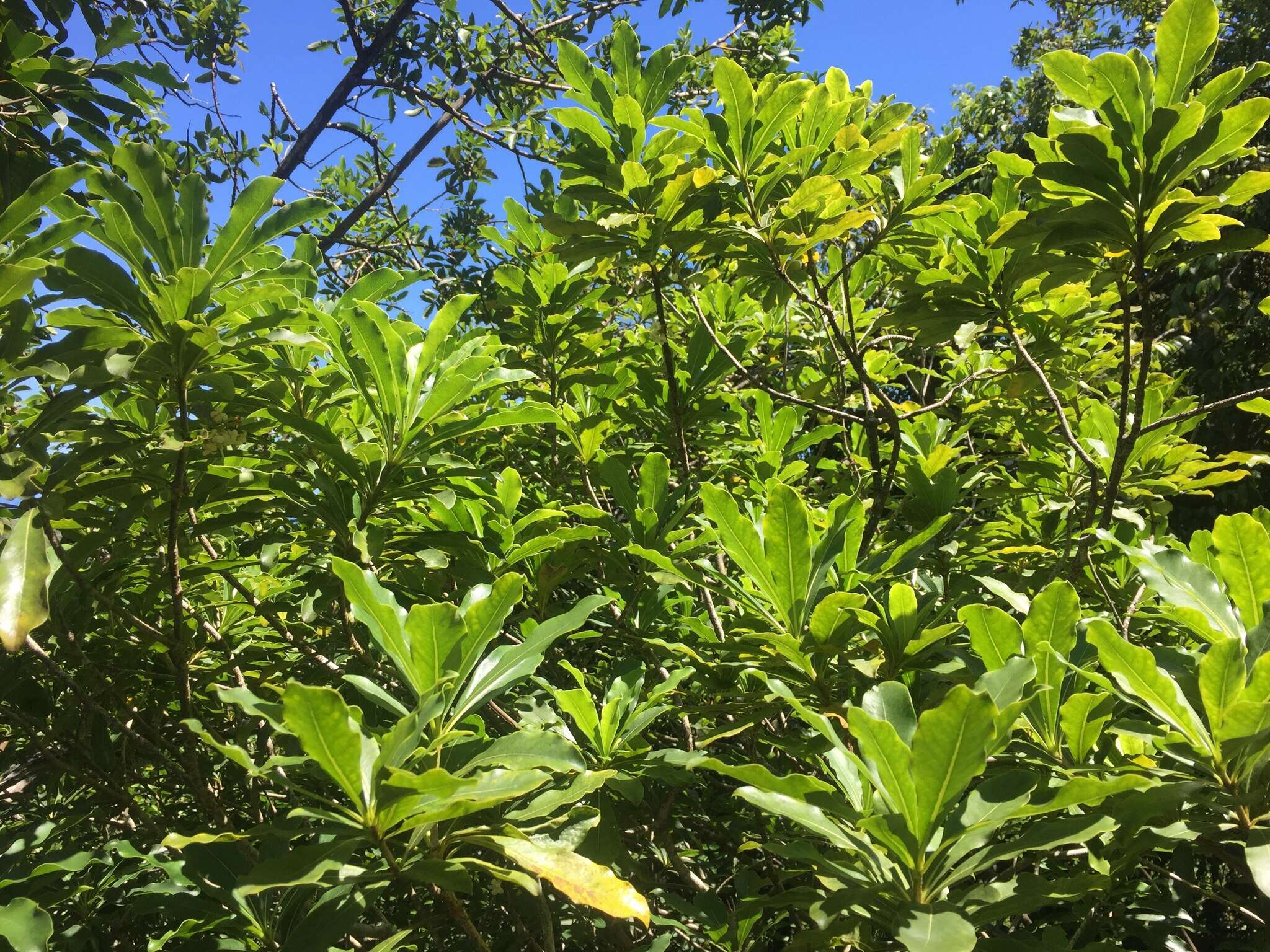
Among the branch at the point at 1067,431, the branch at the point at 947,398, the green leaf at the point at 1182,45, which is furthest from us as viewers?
the branch at the point at 947,398

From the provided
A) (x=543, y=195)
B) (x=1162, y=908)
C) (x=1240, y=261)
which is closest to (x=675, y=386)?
(x=543, y=195)

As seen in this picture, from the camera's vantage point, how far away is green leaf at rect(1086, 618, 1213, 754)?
1.21m

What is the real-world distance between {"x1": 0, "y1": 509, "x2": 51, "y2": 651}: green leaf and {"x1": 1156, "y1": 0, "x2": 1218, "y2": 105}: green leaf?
2275mm

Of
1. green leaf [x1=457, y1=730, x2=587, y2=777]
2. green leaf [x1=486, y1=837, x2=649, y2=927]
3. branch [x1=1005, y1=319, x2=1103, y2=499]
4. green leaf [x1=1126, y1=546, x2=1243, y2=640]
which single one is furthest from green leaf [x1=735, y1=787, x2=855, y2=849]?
branch [x1=1005, y1=319, x2=1103, y2=499]

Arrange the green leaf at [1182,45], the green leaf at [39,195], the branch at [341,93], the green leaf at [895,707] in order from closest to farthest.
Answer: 1. the green leaf at [895,707]
2. the green leaf at [1182,45]
3. the green leaf at [39,195]
4. the branch at [341,93]

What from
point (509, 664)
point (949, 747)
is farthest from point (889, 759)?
point (509, 664)

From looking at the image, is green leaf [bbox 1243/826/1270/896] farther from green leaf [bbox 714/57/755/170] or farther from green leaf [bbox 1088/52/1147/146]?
green leaf [bbox 714/57/755/170]

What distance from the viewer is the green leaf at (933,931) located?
1019mm

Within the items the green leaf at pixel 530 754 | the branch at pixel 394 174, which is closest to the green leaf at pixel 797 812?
the green leaf at pixel 530 754

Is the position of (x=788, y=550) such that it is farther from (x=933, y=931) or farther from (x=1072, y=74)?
(x=1072, y=74)

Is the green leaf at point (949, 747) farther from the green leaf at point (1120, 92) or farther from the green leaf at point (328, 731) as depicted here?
the green leaf at point (1120, 92)

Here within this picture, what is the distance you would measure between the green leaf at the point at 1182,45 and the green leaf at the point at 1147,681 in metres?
1.14

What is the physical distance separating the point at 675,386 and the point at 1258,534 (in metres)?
1.58

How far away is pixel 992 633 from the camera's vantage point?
1.43 m
